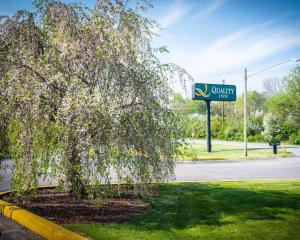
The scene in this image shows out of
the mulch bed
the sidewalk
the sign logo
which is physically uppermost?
the sign logo

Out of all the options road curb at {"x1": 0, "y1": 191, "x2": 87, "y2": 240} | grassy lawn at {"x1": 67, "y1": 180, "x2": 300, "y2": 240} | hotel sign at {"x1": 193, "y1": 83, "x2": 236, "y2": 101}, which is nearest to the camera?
road curb at {"x1": 0, "y1": 191, "x2": 87, "y2": 240}

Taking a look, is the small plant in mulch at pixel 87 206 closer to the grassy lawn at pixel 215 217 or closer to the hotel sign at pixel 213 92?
the grassy lawn at pixel 215 217

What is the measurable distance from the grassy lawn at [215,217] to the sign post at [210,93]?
57.6ft

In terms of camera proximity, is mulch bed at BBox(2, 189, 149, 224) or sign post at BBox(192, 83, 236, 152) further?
sign post at BBox(192, 83, 236, 152)

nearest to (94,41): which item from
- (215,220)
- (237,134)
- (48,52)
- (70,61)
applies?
(70,61)

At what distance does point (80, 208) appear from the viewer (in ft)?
25.0

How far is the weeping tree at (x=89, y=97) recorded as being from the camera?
621cm

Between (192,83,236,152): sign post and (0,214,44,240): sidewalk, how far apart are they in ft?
72.5

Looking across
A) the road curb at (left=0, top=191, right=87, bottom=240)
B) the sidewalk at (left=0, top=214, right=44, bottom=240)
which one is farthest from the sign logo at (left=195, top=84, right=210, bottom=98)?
the sidewalk at (left=0, top=214, right=44, bottom=240)

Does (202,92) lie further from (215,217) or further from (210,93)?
(215,217)

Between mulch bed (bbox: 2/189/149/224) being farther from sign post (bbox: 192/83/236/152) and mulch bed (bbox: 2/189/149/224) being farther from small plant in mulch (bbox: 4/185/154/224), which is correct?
sign post (bbox: 192/83/236/152)

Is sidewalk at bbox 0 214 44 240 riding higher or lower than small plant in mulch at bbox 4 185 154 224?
lower

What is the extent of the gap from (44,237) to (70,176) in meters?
1.49

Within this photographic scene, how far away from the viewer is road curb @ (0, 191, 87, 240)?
5482mm
